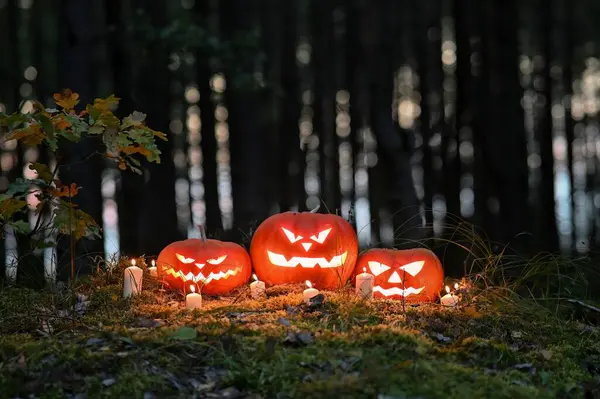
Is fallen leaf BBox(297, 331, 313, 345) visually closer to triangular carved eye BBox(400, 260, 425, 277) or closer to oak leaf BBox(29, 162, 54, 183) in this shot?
triangular carved eye BBox(400, 260, 425, 277)

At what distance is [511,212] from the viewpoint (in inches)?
234

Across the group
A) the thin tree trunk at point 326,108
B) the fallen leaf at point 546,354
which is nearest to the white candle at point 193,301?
the fallen leaf at point 546,354

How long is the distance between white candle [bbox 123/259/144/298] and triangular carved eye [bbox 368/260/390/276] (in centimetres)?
134

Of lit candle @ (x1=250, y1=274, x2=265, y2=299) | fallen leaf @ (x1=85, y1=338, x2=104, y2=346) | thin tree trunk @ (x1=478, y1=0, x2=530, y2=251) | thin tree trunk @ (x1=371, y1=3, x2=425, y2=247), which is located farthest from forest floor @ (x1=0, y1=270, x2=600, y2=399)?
thin tree trunk @ (x1=478, y1=0, x2=530, y2=251)

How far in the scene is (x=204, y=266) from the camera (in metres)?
4.04

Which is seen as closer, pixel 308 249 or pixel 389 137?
pixel 308 249

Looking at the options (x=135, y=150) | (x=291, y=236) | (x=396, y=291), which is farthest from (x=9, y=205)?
(x=396, y=291)

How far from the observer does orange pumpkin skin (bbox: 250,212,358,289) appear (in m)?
4.05

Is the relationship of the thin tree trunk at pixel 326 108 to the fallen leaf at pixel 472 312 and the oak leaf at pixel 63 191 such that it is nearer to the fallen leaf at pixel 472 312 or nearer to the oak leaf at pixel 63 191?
the fallen leaf at pixel 472 312

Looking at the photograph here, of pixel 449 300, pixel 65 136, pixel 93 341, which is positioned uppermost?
pixel 65 136

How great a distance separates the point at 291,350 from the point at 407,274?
56.7 inches

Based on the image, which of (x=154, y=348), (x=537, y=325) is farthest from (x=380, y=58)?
(x=154, y=348)

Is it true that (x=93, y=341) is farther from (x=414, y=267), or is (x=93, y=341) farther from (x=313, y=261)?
(x=414, y=267)

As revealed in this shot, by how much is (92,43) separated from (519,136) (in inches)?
144
